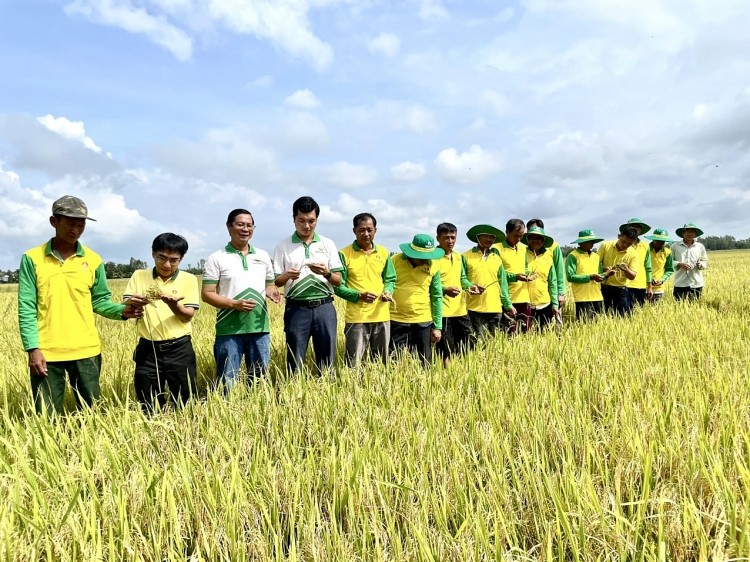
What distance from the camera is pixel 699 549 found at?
1.50 meters

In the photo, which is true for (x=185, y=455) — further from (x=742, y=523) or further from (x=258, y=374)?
(x=742, y=523)

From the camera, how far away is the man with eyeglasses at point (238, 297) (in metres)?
3.65

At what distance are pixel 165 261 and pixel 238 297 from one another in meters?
0.61

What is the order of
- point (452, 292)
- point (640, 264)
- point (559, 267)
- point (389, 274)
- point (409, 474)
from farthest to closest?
1. point (640, 264)
2. point (559, 267)
3. point (452, 292)
4. point (389, 274)
5. point (409, 474)

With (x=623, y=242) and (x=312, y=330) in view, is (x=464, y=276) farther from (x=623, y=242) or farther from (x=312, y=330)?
(x=623, y=242)

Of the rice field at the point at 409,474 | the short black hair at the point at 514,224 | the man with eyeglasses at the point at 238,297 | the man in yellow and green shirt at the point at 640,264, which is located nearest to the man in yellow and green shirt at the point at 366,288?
the man with eyeglasses at the point at 238,297

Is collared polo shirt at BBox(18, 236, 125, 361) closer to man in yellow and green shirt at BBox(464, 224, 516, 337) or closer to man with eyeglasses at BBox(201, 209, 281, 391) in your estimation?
man with eyeglasses at BBox(201, 209, 281, 391)

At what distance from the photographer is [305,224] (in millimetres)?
3938

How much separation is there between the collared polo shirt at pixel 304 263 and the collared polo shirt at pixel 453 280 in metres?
1.54

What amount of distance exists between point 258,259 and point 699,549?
332 cm

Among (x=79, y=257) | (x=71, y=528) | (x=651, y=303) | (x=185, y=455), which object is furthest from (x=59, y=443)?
(x=651, y=303)

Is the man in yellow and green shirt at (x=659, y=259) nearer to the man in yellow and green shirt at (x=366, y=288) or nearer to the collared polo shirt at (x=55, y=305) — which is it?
the man in yellow and green shirt at (x=366, y=288)

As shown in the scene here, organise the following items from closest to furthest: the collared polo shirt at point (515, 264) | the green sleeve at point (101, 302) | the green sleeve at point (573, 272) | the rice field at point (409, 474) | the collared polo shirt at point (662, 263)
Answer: the rice field at point (409, 474) < the green sleeve at point (101, 302) < the collared polo shirt at point (515, 264) < the green sleeve at point (573, 272) < the collared polo shirt at point (662, 263)

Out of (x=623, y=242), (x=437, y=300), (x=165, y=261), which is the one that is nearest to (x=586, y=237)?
(x=623, y=242)
